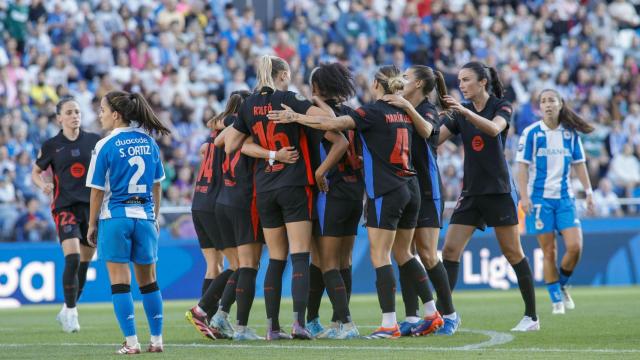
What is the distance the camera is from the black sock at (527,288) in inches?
435

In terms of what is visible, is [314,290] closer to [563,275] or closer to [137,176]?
[137,176]

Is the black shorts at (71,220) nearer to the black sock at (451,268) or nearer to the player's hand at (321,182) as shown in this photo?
the player's hand at (321,182)

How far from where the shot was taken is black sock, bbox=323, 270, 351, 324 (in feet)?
32.7

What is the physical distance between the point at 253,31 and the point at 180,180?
619 cm

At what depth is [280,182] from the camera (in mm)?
9891

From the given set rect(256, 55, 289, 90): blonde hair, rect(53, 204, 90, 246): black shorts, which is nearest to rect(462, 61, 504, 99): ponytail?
rect(256, 55, 289, 90): blonde hair

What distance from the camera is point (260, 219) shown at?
1014 cm

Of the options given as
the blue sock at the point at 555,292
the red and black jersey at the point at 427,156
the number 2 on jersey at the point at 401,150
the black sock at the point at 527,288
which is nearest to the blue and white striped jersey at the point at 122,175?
the number 2 on jersey at the point at 401,150

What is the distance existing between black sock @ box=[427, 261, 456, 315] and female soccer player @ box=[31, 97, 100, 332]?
14.4 ft

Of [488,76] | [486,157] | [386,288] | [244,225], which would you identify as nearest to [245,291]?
[244,225]

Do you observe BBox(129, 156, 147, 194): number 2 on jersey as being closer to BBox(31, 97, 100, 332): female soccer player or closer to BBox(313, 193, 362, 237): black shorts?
BBox(313, 193, 362, 237): black shorts

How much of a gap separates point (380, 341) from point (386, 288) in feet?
1.52

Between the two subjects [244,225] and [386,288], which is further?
[244,225]

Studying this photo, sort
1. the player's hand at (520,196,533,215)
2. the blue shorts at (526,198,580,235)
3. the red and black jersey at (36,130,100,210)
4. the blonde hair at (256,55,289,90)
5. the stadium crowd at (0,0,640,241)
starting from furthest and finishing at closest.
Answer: the stadium crowd at (0,0,640,241)
the blue shorts at (526,198,580,235)
the player's hand at (520,196,533,215)
the red and black jersey at (36,130,100,210)
the blonde hair at (256,55,289,90)
